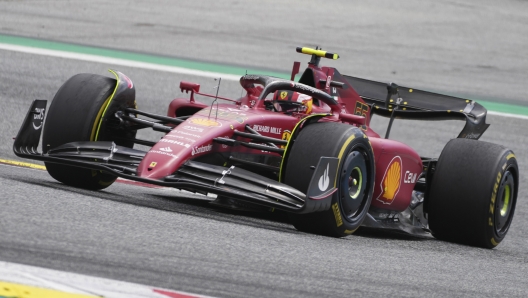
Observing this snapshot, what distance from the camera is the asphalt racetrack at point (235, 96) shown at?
4852 millimetres

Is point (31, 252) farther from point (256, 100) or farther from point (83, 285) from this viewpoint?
Answer: point (256, 100)

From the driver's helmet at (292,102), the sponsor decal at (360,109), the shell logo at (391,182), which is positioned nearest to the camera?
the shell logo at (391,182)

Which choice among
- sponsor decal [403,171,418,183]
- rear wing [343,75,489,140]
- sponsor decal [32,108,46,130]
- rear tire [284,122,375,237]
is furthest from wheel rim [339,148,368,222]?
sponsor decal [32,108,46,130]

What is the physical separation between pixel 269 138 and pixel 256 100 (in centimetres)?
75

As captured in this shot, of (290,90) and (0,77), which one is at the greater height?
(290,90)

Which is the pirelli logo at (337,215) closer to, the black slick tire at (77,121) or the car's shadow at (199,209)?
the car's shadow at (199,209)

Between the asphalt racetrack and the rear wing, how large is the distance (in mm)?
1084

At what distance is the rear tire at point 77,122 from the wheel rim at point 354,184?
1.71 m

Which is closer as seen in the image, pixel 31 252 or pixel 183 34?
pixel 31 252

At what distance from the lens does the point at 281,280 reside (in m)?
4.87

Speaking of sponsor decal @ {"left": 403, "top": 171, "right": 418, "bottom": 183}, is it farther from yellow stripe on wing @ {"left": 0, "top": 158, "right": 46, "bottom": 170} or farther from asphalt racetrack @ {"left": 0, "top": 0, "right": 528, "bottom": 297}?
yellow stripe on wing @ {"left": 0, "top": 158, "right": 46, "bottom": 170}

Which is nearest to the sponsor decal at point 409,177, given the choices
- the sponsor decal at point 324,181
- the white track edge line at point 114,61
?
the sponsor decal at point 324,181

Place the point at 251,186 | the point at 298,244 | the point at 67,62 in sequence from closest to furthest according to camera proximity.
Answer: the point at 298,244 → the point at 251,186 → the point at 67,62

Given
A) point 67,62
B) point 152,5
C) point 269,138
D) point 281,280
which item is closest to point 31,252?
point 281,280
